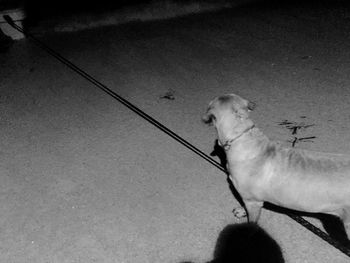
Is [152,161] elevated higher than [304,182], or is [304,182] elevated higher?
[304,182]

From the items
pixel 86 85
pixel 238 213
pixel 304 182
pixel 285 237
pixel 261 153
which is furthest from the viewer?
pixel 86 85

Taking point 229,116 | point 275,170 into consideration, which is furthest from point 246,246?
point 229,116

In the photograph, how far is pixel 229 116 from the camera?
332 centimetres

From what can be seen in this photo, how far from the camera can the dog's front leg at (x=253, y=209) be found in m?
3.54

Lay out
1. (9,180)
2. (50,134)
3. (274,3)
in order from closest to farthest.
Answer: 1. (9,180)
2. (50,134)
3. (274,3)

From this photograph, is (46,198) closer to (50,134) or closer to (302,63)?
(50,134)

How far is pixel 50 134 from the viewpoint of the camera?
579 centimetres

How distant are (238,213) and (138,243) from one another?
1254mm

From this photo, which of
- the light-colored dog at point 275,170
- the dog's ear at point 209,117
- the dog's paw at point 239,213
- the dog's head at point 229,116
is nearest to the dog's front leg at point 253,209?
the light-colored dog at point 275,170

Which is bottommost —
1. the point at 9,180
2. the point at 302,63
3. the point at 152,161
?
the point at 9,180

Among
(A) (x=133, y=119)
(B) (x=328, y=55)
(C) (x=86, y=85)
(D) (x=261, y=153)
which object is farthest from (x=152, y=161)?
(B) (x=328, y=55)

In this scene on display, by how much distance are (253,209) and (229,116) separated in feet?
3.60

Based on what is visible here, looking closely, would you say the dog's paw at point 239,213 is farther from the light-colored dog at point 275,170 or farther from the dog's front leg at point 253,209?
the light-colored dog at point 275,170

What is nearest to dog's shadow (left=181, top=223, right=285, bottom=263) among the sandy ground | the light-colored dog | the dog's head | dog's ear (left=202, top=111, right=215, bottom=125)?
the sandy ground
